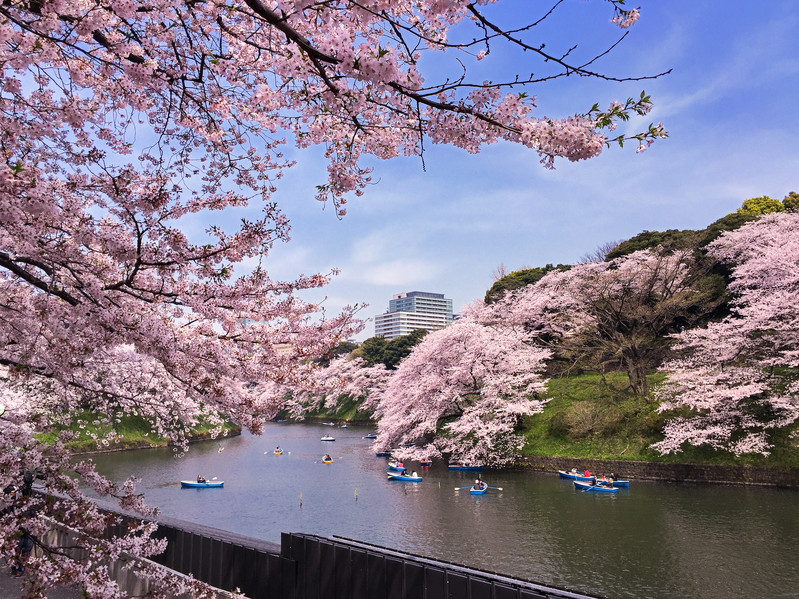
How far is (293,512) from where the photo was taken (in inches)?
854

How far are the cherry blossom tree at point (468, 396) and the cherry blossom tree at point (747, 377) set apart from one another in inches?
314

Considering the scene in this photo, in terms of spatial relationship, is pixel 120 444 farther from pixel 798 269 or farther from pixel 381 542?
pixel 798 269

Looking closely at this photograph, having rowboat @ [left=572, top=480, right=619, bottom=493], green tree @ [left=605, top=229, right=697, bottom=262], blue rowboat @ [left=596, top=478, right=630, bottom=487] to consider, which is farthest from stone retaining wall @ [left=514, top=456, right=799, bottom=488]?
green tree @ [left=605, top=229, right=697, bottom=262]

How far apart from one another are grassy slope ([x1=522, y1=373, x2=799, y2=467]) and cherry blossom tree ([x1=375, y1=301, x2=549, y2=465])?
136 centimetres

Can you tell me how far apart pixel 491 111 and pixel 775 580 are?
14585 millimetres

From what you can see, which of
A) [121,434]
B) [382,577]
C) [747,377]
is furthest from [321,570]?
[121,434]

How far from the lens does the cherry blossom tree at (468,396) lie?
101ft

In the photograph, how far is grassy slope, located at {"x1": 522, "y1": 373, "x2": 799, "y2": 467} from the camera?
2323cm

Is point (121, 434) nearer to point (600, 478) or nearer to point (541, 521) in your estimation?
point (541, 521)

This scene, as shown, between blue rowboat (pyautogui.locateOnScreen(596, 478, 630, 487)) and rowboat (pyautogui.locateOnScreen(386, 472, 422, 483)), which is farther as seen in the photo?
rowboat (pyautogui.locateOnScreen(386, 472, 422, 483))

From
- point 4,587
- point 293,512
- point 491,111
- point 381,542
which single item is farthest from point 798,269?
point 4,587

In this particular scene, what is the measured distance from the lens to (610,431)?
1111 inches

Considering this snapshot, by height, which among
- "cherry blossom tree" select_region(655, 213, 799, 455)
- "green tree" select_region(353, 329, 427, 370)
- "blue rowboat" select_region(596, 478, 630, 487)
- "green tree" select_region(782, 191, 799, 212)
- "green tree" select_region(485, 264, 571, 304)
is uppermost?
"green tree" select_region(782, 191, 799, 212)

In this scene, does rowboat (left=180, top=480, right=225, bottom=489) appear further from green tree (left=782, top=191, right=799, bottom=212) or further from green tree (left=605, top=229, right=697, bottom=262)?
green tree (left=782, top=191, right=799, bottom=212)
